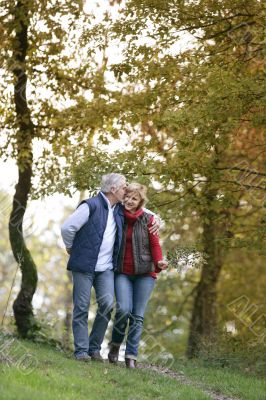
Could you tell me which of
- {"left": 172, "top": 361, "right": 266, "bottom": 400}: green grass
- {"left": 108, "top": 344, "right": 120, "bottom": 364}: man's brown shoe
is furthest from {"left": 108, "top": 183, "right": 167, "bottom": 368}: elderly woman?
{"left": 172, "top": 361, "right": 266, "bottom": 400}: green grass

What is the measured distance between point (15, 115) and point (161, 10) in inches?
138

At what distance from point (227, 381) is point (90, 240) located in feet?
9.12

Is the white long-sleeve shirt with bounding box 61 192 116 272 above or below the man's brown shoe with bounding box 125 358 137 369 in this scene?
above

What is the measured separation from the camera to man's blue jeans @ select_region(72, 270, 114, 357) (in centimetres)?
972

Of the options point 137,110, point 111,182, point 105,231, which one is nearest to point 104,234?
point 105,231

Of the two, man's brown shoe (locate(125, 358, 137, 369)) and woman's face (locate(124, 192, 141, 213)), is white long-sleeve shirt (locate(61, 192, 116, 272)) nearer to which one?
woman's face (locate(124, 192, 141, 213))

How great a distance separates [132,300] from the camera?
9883 millimetres

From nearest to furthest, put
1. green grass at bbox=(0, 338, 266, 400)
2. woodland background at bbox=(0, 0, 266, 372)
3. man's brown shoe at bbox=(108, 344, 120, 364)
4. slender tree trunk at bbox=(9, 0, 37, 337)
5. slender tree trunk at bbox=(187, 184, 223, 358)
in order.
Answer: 1. green grass at bbox=(0, 338, 266, 400)
2. man's brown shoe at bbox=(108, 344, 120, 364)
3. woodland background at bbox=(0, 0, 266, 372)
4. slender tree trunk at bbox=(9, 0, 37, 337)
5. slender tree trunk at bbox=(187, 184, 223, 358)

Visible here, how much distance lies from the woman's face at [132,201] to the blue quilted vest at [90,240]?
244 millimetres

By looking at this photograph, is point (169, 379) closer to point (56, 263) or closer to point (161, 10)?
point (161, 10)

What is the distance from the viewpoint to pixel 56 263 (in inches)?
2058

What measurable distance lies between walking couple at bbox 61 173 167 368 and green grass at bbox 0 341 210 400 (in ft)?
1.99

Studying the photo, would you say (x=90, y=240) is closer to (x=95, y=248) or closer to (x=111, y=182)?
(x=95, y=248)

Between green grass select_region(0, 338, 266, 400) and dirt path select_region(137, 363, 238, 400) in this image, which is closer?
green grass select_region(0, 338, 266, 400)
